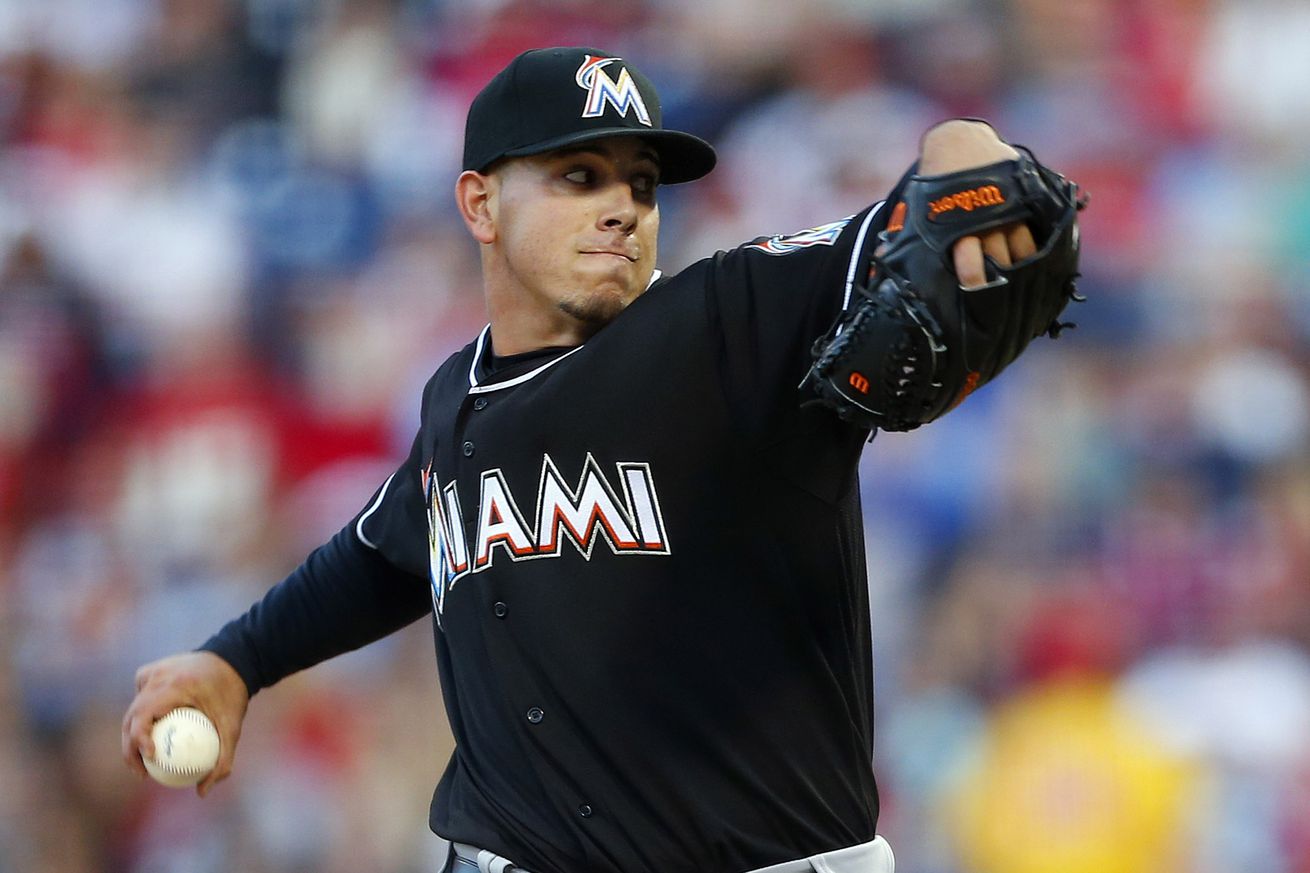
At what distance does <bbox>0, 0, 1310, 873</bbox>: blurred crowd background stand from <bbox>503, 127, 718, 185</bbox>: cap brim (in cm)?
292

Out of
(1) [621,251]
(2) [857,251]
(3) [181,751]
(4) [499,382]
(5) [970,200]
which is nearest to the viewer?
(5) [970,200]

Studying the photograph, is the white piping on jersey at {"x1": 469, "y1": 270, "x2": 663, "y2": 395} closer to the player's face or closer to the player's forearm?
the player's face

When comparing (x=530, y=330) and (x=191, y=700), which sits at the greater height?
(x=530, y=330)

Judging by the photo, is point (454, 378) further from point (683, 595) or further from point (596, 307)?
point (683, 595)

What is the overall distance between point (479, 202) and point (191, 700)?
1056 mm

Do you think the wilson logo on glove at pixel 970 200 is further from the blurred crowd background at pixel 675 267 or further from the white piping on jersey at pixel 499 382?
the blurred crowd background at pixel 675 267

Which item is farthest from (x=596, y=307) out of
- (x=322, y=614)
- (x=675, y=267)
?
(x=675, y=267)

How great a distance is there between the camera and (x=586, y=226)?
2.56 m

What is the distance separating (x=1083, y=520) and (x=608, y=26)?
277 centimetres

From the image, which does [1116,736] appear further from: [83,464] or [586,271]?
[83,464]

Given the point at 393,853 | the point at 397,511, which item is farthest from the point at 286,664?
the point at 393,853

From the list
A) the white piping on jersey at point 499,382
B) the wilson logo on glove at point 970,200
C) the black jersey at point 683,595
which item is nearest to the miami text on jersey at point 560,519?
the black jersey at point 683,595

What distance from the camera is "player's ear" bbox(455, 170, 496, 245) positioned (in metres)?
2.73

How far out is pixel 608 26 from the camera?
6.54m
